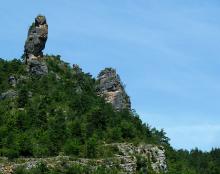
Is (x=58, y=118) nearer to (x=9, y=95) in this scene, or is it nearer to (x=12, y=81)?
(x=9, y=95)

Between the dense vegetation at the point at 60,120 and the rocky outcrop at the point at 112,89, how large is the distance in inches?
72.1

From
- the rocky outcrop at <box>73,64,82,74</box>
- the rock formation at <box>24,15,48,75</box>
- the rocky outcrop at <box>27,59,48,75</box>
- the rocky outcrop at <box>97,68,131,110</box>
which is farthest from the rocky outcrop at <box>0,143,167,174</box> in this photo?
the rocky outcrop at <box>73,64,82,74</box>

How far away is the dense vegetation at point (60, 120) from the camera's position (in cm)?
9625

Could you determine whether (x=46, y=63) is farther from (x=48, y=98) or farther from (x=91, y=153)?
(x=91, y=153)

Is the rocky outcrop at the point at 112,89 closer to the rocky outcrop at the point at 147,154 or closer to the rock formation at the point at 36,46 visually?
the rock formation at the point at 36,46

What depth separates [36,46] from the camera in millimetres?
122938

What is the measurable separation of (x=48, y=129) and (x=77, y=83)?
25.2 m

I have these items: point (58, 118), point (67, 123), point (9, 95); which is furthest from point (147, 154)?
point (9, 95)

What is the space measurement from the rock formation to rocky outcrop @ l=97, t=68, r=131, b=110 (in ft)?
34.6

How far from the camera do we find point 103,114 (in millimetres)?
108188

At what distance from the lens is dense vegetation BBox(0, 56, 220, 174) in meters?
96.2

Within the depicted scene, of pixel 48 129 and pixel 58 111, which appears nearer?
pixel 48 129

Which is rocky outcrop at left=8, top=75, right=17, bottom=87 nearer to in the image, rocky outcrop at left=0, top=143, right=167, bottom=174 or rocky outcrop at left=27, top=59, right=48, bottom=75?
rocky outcrop at left=27, top=59, right=48, bottom=75

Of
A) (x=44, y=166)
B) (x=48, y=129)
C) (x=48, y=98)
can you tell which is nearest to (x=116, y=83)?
(x=48, y=98)
